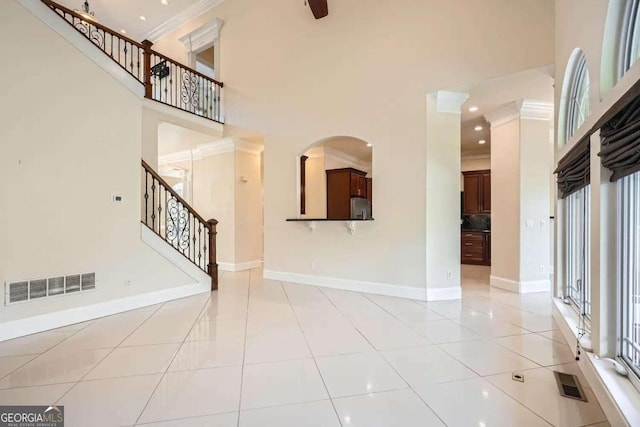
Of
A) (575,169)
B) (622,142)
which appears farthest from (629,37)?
(575,169)

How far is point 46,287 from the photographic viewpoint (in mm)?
3354

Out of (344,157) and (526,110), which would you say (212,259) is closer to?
(344,157)

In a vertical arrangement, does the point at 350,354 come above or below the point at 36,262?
below

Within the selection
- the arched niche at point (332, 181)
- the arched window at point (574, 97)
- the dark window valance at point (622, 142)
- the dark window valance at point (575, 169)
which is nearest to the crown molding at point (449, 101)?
the arched window at point (574, 97)

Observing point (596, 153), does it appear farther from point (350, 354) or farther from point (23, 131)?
point (23, 131)

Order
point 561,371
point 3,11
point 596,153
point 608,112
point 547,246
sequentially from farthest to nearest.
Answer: point 547,246, point 3,11, point 561,371, point 596,153, point 608,112

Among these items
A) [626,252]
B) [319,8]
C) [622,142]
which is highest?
[319,8]

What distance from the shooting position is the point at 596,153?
2072 mm

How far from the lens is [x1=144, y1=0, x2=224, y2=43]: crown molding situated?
7.23 metres

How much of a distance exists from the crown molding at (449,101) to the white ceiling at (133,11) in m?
6.43

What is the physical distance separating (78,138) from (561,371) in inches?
215

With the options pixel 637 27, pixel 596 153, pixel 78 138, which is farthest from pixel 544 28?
pixel 78 138

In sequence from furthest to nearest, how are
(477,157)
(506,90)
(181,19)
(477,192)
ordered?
(477,157) → (477,192) → (181,19) → (506,90)

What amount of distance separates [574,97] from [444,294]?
9.58ft
